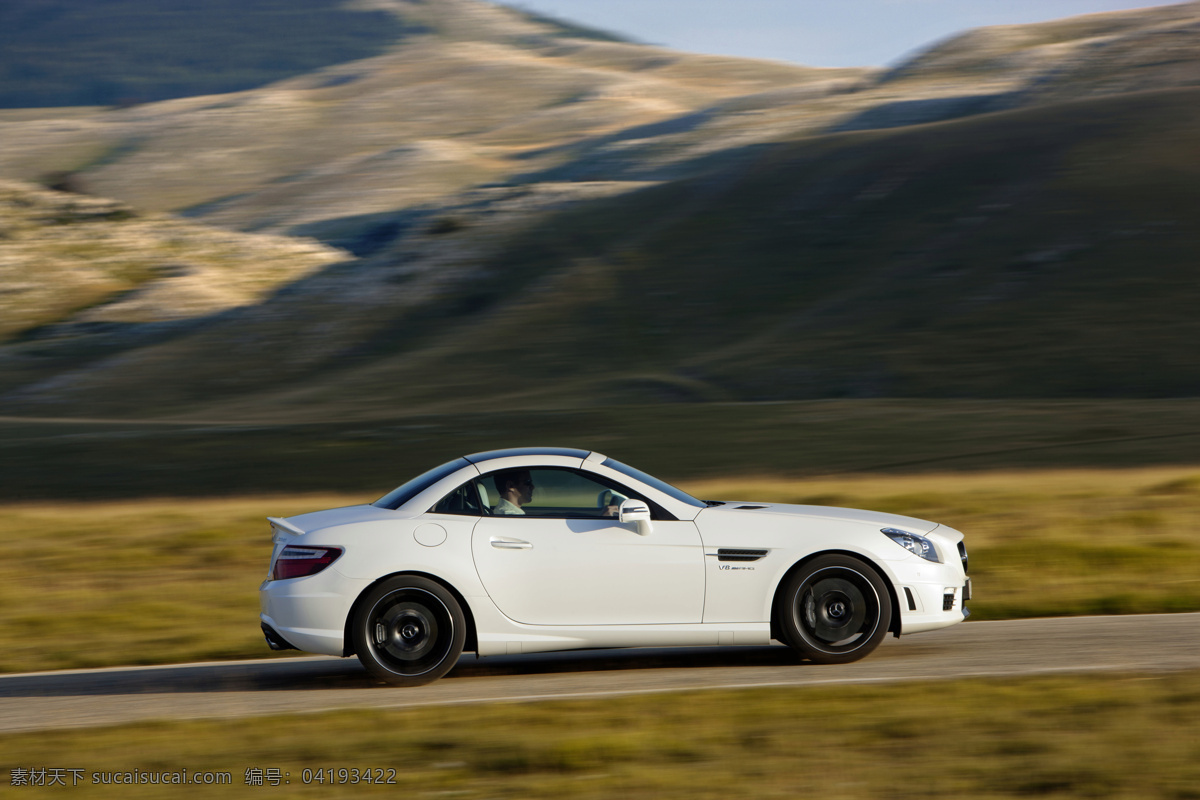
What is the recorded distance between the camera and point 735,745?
6.13 meters

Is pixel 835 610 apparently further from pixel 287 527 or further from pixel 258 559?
pixel 258 559

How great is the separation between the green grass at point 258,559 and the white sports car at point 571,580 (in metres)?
2.76

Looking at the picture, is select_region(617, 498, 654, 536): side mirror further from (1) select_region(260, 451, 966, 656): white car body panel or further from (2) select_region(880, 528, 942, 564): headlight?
(2) select_region(880, 528, 942, 564): headlight

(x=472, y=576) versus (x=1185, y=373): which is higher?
(x=1185, y=373)

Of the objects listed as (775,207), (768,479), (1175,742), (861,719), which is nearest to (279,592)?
(861,719)

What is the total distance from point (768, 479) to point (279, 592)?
15999mm

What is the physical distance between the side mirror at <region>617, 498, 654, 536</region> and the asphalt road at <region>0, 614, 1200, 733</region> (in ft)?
2.96

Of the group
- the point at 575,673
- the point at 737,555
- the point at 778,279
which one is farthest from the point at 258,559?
the point at 778,279

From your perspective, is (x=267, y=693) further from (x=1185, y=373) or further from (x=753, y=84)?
(x=753, y=84)

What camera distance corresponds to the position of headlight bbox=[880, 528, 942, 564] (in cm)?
782

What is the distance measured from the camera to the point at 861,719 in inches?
255

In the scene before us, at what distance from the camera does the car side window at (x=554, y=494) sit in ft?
25.6

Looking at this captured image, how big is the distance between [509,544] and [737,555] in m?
1.32

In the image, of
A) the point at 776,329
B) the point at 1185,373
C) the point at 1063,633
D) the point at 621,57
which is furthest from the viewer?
the point at 621,57
